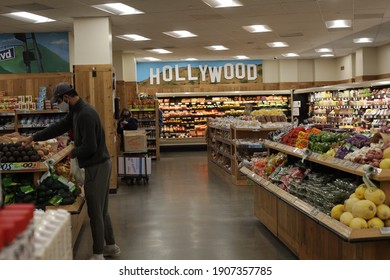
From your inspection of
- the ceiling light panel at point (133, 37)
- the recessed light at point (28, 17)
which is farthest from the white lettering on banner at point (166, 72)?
the recessed light at point (28, 17)

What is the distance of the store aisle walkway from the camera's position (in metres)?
5.61

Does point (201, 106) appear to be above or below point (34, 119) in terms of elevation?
above

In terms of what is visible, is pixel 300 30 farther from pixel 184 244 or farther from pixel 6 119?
pixel 184 244

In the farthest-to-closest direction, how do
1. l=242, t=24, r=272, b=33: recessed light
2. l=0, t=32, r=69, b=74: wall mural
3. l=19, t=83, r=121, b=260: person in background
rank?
l=242, t=24, r=272, b=33: recessed light → l=0, t=32, r=69, b=74: wall mural → l=19, t=83, r=121, b=260: person in background

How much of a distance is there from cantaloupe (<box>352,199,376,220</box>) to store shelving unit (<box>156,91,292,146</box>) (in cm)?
1626

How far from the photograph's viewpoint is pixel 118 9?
985cm

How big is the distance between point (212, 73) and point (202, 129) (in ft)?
7.97

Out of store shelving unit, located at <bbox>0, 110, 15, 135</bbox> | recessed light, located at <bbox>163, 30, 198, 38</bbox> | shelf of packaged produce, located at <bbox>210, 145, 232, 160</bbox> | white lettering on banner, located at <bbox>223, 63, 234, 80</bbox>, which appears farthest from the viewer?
white lettering on banner, located at <bbox>223, 63, 234, 80</bbox>

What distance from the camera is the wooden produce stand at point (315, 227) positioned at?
374 cm

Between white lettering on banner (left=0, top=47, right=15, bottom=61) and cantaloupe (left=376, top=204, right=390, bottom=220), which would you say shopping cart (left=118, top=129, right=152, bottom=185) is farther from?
cantaloupe (left=376, top=204, right=390, bottom=220)

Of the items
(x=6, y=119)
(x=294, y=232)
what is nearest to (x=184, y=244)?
(x=294, y=232)

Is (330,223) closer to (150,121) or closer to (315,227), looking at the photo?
(315,227)

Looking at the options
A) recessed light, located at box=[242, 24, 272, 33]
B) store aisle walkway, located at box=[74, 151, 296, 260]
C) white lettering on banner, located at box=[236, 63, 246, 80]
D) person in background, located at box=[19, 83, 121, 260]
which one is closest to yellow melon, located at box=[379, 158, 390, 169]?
store aisle walkway, located at box=[74, 151, 296, 260]

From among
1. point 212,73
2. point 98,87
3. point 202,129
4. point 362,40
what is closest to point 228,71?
point 212,73
